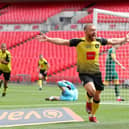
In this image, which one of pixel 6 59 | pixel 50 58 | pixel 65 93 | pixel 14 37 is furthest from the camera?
pixel 14 37

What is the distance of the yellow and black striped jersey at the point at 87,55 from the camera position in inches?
299

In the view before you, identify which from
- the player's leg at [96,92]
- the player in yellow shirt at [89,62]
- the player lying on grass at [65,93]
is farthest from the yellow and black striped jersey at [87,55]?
the player lying on grass at [65,93]

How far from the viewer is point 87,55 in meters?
7.62

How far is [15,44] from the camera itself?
110 feet

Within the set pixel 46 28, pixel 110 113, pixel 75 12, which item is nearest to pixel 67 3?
pixel 75 12

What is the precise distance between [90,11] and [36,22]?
488cm

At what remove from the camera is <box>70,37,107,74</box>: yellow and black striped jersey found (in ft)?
24.9

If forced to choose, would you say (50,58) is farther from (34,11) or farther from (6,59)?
(6,59)

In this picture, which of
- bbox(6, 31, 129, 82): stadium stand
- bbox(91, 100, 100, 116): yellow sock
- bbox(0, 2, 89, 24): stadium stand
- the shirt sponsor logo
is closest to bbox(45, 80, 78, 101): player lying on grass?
bbox(91, 100, 100, 116): yellow sock

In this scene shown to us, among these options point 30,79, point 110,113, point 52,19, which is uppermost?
point 52,19

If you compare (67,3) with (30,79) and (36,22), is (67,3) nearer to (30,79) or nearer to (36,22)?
(36,22)

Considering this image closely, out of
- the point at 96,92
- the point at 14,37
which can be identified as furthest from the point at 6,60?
the point at 14,37

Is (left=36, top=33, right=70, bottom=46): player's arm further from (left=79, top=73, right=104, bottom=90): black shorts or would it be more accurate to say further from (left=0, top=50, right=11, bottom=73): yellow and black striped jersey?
(left=0, top=50, right=11, bottom=73): yellow and black striped jersey

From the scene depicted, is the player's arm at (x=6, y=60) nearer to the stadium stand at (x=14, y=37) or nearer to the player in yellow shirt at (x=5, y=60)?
the player in yellow shirt at (x=5, y=60)
